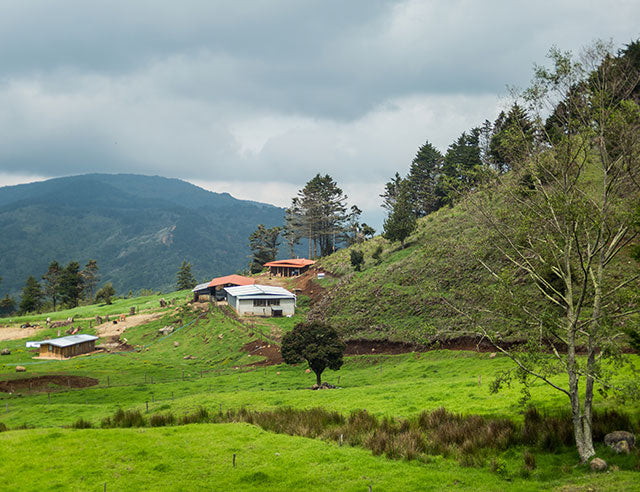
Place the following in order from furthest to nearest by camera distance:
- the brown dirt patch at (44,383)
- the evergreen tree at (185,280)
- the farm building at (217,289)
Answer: the evergreen tree at (185,280), the farm building at (217,289), the brown dirt patch at (44,383)

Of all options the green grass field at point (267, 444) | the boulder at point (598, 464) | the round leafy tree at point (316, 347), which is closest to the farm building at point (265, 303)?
the green grass field at point (267, 444)

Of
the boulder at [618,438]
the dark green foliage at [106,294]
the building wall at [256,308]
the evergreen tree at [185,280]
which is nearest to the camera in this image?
the boulder at [618,438]

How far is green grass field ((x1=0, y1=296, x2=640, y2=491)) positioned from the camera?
51.4 feet

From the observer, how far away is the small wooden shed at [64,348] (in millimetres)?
62812

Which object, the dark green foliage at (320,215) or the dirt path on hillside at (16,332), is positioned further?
A: the dark green foliage at (320,215)

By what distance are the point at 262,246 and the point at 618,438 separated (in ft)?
412

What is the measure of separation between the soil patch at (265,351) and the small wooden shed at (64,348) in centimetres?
2852

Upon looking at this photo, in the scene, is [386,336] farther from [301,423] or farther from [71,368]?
[71,368]

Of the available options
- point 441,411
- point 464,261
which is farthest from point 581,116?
point 464,261

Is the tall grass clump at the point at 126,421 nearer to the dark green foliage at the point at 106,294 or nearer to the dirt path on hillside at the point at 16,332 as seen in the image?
the dirt path on hillside at the point at 16,332

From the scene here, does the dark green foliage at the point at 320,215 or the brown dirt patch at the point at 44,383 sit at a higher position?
the dark green foliage at the point at 320,215

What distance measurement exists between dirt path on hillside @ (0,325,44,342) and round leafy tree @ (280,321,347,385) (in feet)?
216

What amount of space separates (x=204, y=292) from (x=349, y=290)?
40632 mm

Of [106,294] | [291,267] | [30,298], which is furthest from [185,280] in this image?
[291,267]
